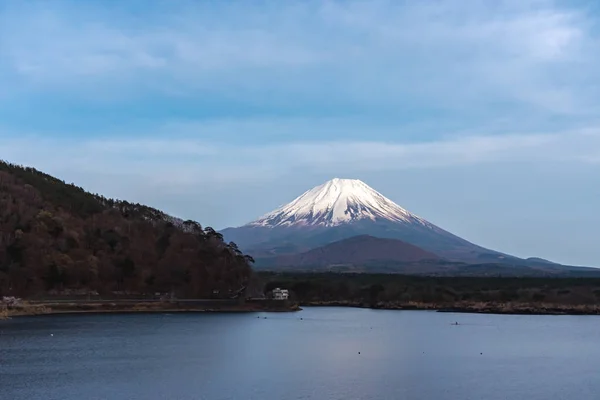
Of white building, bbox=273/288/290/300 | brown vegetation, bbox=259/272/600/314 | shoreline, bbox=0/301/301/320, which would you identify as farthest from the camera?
white building, bbox=273/288/290/300

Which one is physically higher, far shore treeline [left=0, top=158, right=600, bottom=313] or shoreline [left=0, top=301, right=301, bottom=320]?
far shore treeline [left=0, top=158, right=600, bottom=313]

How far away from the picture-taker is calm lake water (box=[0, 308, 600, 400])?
24719mm

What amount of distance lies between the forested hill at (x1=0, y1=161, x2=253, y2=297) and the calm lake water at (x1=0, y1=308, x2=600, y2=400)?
13163 mm

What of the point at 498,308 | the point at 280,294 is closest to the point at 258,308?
the point at 280,294

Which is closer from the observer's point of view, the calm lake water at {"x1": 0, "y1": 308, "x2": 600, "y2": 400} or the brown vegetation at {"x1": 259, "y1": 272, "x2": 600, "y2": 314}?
the calm lake water at {"x1": 0, "y1": 308, "x2": 600, "y2": 400}

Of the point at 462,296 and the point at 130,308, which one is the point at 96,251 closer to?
the point at 130,308

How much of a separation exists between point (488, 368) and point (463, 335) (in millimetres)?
16375

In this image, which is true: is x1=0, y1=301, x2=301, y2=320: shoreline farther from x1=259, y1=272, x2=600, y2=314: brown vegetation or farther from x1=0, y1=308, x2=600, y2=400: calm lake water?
x1=259, y1=272, x2=600, y2=314: brown vegetation

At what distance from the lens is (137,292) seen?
237 ft

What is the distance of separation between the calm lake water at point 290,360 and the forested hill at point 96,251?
43.2ft

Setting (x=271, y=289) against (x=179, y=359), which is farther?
(x=271, y=289)

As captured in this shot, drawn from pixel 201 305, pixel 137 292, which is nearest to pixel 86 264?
pixel 137 292

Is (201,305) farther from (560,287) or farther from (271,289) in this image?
(560,287)

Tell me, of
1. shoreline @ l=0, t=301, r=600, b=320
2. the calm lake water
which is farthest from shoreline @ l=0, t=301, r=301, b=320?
the calm lake water
